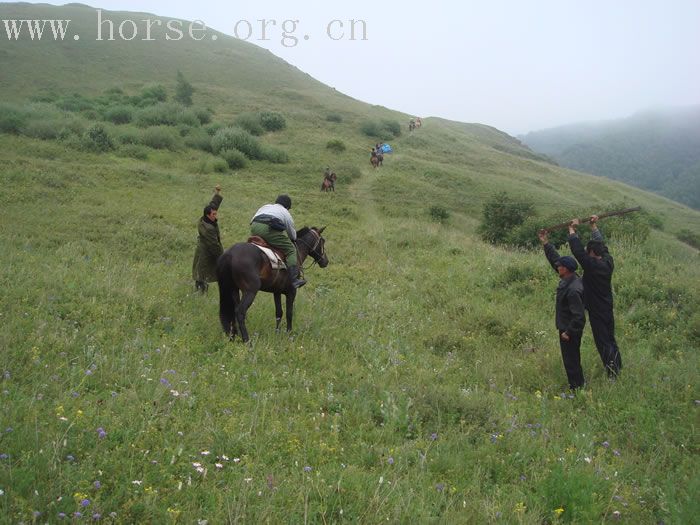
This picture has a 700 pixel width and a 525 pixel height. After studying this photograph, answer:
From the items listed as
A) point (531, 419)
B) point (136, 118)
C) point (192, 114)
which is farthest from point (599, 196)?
point (531, 419)

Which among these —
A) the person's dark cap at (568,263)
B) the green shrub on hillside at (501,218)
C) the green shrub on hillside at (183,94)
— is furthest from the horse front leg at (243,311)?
the green shrub on hillside at (183,94)

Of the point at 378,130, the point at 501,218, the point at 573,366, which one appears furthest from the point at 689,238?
the point at 573,366

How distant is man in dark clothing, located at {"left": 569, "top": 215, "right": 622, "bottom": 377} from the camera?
7141mm

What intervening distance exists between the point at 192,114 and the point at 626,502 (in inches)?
1492

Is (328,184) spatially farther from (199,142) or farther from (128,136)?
(128,136)

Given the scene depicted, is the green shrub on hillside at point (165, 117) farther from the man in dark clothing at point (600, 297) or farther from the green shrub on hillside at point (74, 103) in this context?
the man in dark clothing at point (600, 297)

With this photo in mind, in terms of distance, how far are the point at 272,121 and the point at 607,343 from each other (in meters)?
37.6

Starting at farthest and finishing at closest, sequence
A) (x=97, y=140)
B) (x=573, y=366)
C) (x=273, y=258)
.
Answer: (x=97, y=140) < (x=273, y=258) < (x=573, y=366)

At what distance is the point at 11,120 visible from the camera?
26219mm

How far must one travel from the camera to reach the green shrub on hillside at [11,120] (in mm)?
25922

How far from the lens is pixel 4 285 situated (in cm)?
697

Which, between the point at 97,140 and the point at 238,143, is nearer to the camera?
the point at 97,140

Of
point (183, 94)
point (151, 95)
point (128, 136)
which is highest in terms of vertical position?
point (183, 94)

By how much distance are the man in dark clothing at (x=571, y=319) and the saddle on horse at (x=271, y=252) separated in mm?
4539
